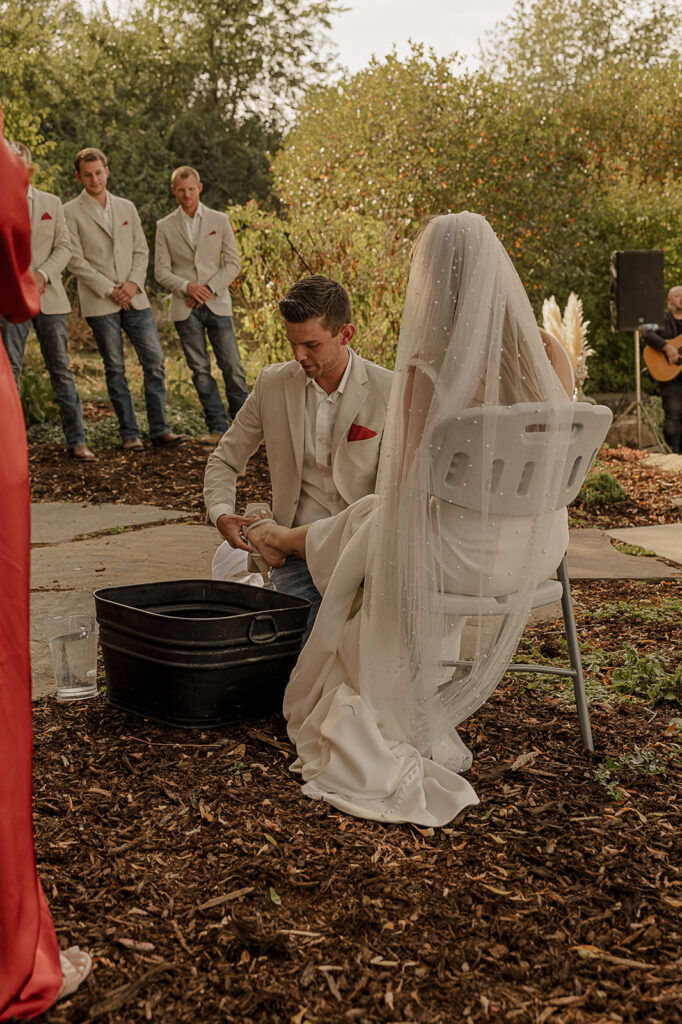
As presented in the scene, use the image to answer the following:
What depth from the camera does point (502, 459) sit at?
2.53 meters

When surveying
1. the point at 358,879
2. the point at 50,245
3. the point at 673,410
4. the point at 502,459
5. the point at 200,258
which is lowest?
the point at 673,410

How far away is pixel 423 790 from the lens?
8.52 feet

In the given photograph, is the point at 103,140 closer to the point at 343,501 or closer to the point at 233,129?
the point at 233,129

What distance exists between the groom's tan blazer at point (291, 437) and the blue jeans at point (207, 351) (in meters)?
4.25

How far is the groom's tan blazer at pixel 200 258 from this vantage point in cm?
782

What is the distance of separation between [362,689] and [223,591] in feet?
3.22

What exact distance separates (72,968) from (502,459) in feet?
4.96

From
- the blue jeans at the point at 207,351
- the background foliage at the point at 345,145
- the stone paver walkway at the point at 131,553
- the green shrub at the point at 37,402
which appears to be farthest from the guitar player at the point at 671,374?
the green shrub at the point at 37,402

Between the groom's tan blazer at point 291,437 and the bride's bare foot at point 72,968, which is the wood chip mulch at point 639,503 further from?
the bride's bare foot at point 72,968

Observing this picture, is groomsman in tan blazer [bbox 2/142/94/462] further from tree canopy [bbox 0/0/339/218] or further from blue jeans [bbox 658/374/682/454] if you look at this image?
tree canopy [bbox 0/0/339/218]

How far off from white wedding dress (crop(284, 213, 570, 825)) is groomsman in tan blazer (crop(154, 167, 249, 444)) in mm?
5376

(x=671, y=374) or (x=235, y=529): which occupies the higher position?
(x=235, y=529)

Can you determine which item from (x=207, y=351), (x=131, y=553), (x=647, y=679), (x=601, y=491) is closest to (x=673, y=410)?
(x=601, y=491)

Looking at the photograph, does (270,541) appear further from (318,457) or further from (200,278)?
(200,278)
